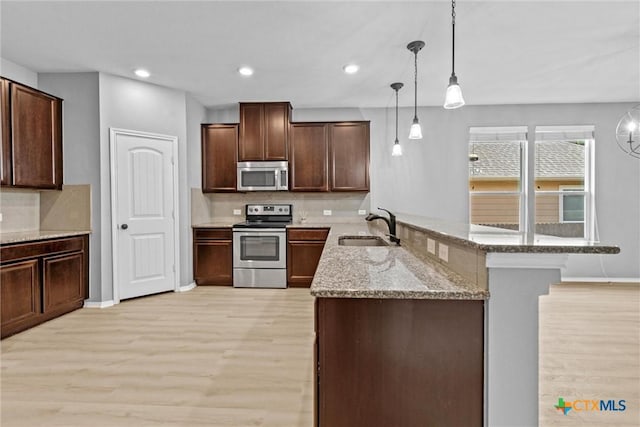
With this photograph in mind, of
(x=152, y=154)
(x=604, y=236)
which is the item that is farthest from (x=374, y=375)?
(x=604, y=236)

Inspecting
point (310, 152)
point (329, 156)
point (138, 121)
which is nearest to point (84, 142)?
point (138, 121)

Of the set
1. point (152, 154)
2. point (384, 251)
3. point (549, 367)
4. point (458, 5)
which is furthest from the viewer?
point (152, 154)

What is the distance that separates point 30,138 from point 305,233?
3125 millimetres

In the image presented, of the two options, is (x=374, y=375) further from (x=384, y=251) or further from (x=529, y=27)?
(x=529, y=27)

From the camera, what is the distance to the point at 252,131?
183 inches

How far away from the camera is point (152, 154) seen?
3.90m

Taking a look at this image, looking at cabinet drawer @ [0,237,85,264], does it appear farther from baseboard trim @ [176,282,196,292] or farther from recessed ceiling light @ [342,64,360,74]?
recessed ceiling light @ [342,64,360,74]

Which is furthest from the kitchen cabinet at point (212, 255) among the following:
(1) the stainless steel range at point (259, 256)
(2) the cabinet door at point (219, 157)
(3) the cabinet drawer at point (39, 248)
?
(3) the cabinet drawer at point (39, 248)

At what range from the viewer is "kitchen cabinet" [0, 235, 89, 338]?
8.99ft

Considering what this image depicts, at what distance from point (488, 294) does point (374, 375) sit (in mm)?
509

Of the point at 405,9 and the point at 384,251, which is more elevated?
the point at 405,9

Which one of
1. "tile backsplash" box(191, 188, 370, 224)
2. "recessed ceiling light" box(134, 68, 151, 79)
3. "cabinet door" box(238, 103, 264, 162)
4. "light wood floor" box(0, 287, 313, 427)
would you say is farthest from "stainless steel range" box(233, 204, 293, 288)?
"recessed ceiling light" box(134, 68, 151, 79)

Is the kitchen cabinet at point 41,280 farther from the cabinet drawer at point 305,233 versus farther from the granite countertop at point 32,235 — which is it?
the cabinet drawer at point 305,233

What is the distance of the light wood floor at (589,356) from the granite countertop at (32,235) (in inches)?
159
